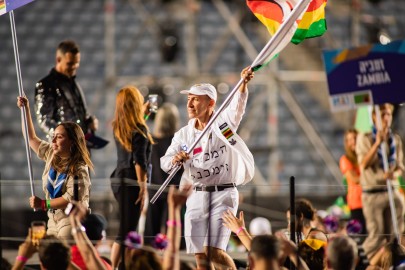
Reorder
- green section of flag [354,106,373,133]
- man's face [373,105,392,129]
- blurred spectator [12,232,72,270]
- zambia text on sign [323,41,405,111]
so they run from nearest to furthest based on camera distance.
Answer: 1. blurred spectator [12,232,72,270]
2. zambia text on sign [323,41,405,111]
3. man's face [373,105,392,129]
4. green section of flag [354,106,373,133]

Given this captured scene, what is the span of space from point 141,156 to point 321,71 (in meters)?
9.47

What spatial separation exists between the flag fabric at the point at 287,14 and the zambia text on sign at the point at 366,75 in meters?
1.23

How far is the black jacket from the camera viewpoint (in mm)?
9195

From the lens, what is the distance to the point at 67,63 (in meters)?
9.24

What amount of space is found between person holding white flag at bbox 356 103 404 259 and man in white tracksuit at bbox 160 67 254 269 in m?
1.76

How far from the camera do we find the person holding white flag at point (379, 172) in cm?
948

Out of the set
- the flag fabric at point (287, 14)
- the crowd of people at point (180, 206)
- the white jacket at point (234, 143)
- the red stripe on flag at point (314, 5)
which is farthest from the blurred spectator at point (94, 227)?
the red stripe on flag at point (314, 5)

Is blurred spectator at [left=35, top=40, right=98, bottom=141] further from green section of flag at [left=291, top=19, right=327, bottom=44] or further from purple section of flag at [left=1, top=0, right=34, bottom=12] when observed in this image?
green section of flag at [left=291, top=19, right=327, bottom=44]

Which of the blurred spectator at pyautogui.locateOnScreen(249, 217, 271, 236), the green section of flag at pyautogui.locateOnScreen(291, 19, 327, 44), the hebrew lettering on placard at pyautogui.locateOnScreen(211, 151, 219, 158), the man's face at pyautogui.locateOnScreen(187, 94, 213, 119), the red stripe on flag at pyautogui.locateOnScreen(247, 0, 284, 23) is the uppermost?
the red stripe on flag at pyautogui.locateOnScreen(247, 0, 284, 23)

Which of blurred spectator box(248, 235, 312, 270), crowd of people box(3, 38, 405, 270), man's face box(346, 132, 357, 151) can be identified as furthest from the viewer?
man's face box(346, 132, 357, 151)

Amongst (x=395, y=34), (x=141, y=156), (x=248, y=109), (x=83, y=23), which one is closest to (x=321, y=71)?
(x=248, y=109)

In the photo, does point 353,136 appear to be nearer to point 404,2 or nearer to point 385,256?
point 385,256

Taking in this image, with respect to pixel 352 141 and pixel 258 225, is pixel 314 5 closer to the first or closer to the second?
pixel 352 141

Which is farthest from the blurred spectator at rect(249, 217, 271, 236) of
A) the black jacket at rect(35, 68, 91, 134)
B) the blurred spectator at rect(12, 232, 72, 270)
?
the blurred spectator at rect(12, 232, 72, 270)
